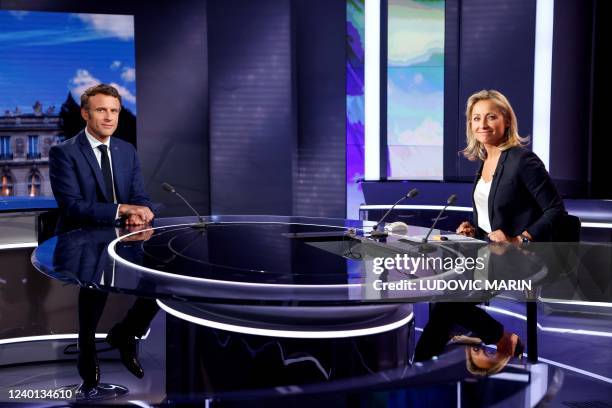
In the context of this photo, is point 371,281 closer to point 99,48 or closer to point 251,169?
point 251,169

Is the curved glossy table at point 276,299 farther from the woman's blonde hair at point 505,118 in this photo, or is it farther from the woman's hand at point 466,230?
the woman's blonde hair at point 505,118

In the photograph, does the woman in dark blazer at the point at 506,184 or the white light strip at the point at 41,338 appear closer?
the woman in dark blazer at the point at 506,184

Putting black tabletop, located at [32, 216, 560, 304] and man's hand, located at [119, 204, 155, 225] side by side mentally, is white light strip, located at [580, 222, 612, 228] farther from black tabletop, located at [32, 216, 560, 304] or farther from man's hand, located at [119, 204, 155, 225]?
man's hand, located at [119, 204, 155, 225]

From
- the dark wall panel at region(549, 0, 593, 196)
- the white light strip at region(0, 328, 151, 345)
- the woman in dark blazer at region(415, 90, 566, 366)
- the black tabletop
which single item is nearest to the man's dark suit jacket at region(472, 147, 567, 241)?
the woman in dark blazer at region(415, 90, 566, 366)

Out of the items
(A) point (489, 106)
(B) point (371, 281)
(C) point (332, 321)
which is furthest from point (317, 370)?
(A) point (489, 106)

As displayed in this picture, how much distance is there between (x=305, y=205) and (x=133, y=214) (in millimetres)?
2807

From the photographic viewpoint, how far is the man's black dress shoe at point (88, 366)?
2.73m

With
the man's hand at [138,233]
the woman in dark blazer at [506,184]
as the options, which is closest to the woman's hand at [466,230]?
the woman in dark blazer at [506,184]

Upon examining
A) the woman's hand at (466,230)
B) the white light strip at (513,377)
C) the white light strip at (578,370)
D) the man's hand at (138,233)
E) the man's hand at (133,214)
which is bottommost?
the white light strip at (578,370)

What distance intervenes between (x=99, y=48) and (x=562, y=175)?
3870mm

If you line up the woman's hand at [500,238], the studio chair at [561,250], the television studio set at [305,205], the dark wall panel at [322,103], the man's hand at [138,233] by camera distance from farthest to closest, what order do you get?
the dark wall panel at [322,103] < the man's hand at [138,233] < the woman's hand at [500,238] < the studio chair at [561,250] < the television studio set at [305,205]

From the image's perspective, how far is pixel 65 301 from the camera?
3.39 metres

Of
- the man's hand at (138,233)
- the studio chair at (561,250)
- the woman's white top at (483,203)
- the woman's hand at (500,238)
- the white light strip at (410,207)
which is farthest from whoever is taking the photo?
the white light strip at (410,207)

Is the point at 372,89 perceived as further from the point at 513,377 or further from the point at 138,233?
the point at 513,377
